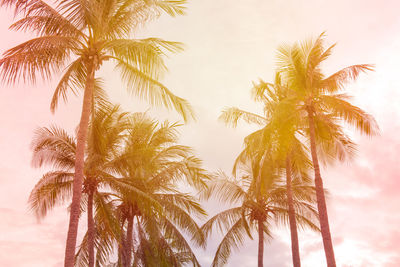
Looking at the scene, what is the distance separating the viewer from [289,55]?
19234 mm

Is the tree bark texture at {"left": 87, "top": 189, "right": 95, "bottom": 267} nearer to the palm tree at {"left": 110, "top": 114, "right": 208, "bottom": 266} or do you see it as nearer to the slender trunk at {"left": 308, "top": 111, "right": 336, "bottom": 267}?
the palm tree at {"left": 110, "top": 114, "right": 208, "bottom": 266}

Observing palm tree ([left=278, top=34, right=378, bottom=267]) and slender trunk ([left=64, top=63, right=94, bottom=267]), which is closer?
slender trunk ([left=64, top=63, right=94, bottom=267])

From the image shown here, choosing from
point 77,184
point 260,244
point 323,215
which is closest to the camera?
point 77,184

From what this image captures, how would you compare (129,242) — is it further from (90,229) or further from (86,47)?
(86,47)

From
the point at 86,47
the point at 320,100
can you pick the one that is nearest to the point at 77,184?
the point at 86,47

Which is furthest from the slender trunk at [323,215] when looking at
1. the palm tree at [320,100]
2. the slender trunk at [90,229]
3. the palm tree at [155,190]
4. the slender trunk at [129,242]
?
the slender trunk at [90,229]

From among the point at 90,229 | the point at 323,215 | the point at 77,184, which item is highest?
the point at 77,184

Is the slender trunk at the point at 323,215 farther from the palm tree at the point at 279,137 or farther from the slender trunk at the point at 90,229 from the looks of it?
the slender trunk at the point at 90,229

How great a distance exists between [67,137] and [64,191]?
229 centimetres

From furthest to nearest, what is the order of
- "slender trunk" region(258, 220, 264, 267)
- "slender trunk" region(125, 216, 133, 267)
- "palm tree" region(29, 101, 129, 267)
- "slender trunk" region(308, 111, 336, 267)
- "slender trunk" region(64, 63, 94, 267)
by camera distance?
"slender trunk" region(258, 220, 264, 267), "slender trunk" region(125, 216, 133, 267), "palm tree" region(29, 101, 129, 267), "slender trunk" region(308, 111, 336, 267), "slender trunk" region(64, 63, 94, 267)

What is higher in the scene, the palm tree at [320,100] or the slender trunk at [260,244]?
the palm tree at [320,100]

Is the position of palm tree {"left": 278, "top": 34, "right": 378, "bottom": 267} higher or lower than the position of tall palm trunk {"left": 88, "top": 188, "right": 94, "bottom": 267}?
higher

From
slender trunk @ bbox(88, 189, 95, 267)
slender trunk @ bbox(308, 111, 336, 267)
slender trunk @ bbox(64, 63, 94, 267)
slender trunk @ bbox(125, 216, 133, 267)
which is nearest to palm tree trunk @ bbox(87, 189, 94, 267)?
slender trunk @ bbox(88, 189, 95, 267)

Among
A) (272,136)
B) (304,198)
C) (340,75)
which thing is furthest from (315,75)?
(304,198)
